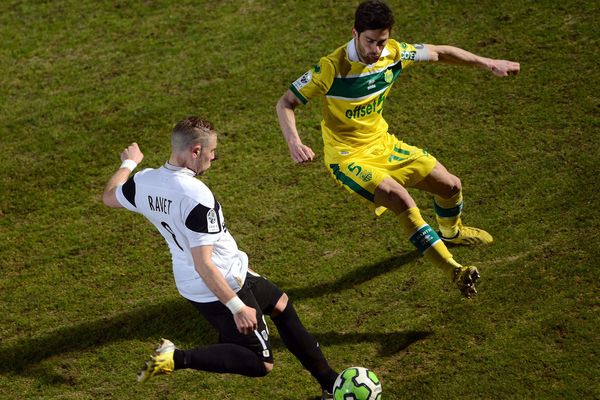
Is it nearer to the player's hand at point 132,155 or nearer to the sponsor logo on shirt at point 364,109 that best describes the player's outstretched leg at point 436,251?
the sponsor logo on shirt at point 364,109

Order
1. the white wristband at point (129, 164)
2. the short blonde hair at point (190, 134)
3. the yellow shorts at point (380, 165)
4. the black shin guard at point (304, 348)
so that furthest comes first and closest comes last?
1. the yellow shorts at point (380, 165)
2. the white wristband at point (129, 164)
3. the black shin guard at point (304, 348)
4. the short blonde hair at point (190, 134)

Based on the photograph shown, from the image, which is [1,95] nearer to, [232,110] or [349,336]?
[232,110]

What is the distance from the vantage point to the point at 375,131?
29.4ft

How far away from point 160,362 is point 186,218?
1.21 meters

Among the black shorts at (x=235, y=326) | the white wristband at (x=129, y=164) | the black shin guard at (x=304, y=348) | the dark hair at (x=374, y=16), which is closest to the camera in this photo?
the black shorts at (x=235, y=326)

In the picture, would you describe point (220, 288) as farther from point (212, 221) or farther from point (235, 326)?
point (235, 326)

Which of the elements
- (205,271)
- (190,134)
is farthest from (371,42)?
(205,271)

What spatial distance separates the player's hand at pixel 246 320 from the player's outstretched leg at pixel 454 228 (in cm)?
303

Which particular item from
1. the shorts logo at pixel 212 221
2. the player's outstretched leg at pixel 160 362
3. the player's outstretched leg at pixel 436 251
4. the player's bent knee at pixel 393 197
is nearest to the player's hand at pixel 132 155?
the shorts logo at pixel 212 221

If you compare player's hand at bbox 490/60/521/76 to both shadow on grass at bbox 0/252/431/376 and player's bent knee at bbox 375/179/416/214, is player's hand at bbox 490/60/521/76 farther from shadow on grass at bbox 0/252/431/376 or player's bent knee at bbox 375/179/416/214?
shadow on grass at bbox 0/252/431/376

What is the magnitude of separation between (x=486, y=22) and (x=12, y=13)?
7.34 meters

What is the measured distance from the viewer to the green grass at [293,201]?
834cm

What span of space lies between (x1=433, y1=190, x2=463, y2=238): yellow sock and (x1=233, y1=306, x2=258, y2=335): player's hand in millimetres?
3032

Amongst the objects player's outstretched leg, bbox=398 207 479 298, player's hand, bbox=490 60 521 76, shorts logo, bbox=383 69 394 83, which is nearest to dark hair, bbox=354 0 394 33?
shorts logo, bbox=383 69 394 83
